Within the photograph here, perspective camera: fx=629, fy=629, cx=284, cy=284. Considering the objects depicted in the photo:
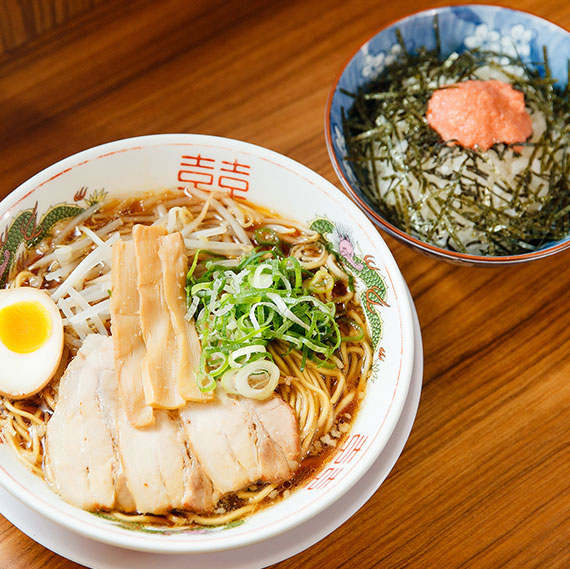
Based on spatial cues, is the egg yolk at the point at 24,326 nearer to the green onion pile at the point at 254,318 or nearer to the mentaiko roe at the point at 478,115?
the green onion pile at the point at 254,318

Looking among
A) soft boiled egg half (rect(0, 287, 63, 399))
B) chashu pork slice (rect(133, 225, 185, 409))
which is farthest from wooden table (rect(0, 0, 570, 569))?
chashu pork slice (rect(133, 225, 185, 409))

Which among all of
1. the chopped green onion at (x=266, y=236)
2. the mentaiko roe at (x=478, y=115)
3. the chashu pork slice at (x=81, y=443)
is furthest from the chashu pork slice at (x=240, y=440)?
the mentaiko roe at (x=478, y=115)

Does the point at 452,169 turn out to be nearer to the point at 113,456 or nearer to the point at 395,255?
the point at 395,255

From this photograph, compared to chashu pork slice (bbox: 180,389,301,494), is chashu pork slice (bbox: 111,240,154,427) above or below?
above

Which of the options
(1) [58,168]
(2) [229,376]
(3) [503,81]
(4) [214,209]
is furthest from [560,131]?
(1) [58,168]

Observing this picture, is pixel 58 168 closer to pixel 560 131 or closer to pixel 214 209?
pixel 214 209

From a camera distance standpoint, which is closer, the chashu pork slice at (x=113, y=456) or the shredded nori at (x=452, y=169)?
the chashu pork slice at (x=113, y=456)

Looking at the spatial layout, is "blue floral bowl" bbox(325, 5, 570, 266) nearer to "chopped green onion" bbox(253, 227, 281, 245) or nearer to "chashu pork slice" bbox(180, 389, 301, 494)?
"chopped green onion" bbox(253, 227, 281, 245)
